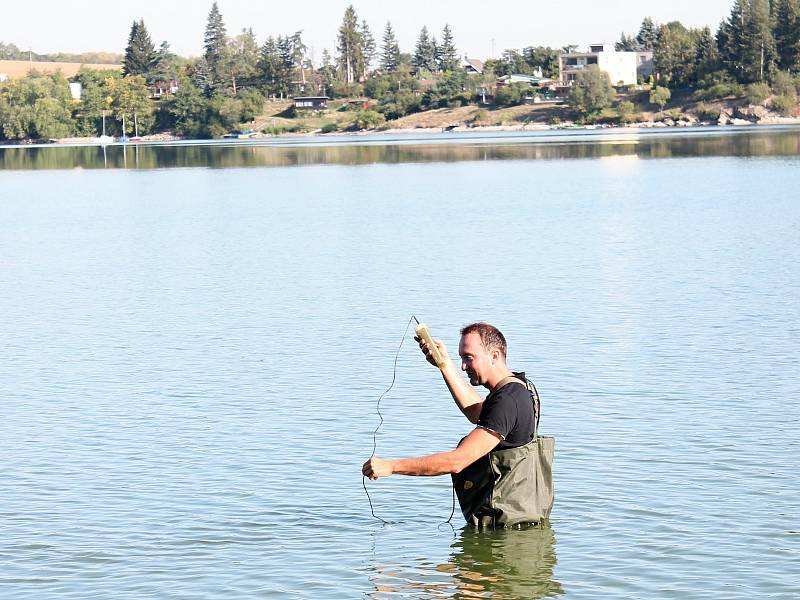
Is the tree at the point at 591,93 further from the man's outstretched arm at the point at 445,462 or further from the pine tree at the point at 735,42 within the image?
the man's outstretched arm at the point at 445,462

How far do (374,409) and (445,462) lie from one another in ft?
23.6

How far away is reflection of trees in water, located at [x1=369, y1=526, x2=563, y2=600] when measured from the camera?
9766mm

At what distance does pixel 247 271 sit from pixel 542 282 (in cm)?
781

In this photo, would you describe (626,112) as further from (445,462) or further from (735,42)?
(445,462)

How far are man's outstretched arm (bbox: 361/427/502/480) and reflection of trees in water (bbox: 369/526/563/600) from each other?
44.0 inches

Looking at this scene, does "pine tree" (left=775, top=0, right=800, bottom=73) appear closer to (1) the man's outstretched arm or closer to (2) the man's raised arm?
(2) the man's raised arm

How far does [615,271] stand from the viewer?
2989 centimetres

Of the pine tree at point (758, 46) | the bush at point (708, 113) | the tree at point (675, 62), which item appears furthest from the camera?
the tree at point (675, 62)

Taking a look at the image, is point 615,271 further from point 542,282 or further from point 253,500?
point 253,500

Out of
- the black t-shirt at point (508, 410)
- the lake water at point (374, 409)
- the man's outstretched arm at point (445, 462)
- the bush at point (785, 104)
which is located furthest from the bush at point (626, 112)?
the man's outstretched arm at point (445, 462)

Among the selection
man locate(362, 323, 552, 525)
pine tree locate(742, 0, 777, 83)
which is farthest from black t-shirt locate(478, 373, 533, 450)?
pine tree locate(742, 0, 777, 83)

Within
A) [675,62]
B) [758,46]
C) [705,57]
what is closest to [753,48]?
[758,46]

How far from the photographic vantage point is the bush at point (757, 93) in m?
177

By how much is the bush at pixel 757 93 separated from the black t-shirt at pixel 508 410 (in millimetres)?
175799
